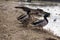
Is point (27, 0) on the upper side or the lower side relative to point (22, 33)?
lower

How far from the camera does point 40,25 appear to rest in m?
11.5

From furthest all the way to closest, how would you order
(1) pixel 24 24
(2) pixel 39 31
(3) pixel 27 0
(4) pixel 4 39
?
(3) pixel 27 0, (1) pixel 24 24, (2) pixel 39 31, (4) pixel 4 39

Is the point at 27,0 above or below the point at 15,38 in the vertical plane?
below

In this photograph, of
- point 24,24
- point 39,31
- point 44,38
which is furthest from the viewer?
point 24,24

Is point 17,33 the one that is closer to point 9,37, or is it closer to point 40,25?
point 9,37

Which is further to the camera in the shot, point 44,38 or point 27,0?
point 27,0

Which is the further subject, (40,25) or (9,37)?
(40,25)

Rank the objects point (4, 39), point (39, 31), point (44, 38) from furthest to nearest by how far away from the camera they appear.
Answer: point (39, 31) < point (44, 38) < point (4, 39)

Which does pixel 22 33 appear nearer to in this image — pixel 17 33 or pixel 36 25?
pixel 17 33

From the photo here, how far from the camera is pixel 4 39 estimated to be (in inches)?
308

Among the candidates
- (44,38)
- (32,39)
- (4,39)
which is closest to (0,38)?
(4,39)

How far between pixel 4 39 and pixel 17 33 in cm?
148

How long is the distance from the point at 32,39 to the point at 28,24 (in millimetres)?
2857

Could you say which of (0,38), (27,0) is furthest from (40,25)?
(27,0)
